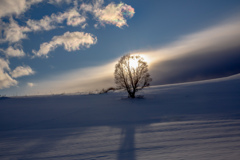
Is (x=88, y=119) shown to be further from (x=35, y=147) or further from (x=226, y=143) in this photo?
(x=226, y=143)

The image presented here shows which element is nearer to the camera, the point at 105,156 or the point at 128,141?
the point at 105,156

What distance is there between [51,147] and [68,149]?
25.8 inches

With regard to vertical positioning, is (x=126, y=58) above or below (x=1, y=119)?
above

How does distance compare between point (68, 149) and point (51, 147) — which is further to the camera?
point (51, 147)

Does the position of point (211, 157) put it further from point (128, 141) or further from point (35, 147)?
point (35, 147)

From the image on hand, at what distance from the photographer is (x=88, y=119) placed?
788 cm

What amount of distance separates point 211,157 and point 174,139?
4.20 ft

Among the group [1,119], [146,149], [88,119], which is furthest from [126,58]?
[146,149]

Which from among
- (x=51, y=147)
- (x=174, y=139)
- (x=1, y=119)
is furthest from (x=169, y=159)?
(x=1, y=119)

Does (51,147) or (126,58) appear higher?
(126,58)

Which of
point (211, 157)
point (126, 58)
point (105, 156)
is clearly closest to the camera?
point (211, 157)

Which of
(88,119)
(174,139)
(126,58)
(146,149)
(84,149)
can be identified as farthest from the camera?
(126,58)

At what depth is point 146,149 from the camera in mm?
3467

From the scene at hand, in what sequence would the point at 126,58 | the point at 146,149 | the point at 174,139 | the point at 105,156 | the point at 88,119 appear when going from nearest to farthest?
1. the point at 105,156
2. the point at 146,149
3. the point at 174,139
4. the point at 88,119
5. the point at 126,58
